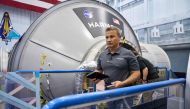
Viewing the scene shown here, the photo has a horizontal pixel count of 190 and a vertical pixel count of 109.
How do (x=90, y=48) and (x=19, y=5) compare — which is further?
(x=19, y=5)

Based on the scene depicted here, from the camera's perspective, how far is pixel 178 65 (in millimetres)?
4531

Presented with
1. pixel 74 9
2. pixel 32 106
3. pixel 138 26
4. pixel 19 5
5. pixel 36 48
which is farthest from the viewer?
pixel 138 26

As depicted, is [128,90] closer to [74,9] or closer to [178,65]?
[74,9]

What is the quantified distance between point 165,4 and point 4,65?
3.70 metres

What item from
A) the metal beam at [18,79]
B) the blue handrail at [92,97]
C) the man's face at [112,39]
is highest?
the man's face at [112,39]

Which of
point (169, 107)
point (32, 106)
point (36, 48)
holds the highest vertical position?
point (36, 48)

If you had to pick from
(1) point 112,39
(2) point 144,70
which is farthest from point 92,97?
(2) point 144,70

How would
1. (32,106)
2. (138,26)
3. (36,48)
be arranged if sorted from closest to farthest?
(32,106)
(36,48)
(138,26)

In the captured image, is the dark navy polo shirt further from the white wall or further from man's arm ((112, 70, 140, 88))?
the white wall

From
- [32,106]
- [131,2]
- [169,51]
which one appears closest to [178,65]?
[169,51]

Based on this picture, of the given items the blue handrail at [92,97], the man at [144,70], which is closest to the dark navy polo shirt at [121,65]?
the man at [144,70]

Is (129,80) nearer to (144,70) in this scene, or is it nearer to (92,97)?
(144,70)

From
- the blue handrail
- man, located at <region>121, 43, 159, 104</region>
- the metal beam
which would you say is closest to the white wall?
man, located at <region>121, 43, 159, 104</region>

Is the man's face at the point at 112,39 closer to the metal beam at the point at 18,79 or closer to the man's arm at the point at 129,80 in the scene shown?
the man's arm at the point at 129,80
